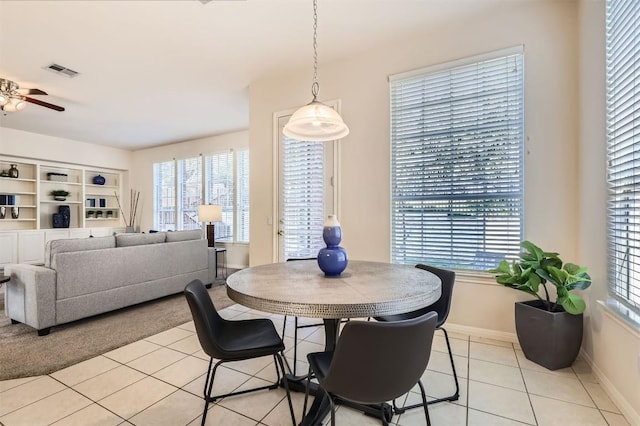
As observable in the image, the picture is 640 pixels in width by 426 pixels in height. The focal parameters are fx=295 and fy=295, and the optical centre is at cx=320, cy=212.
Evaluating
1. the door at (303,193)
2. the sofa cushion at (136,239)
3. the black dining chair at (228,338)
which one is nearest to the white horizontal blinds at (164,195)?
the sofa cushion at (136,239)

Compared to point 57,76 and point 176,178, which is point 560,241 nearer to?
point 57,76

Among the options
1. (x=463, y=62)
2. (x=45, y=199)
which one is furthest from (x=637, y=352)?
(x=45, y=199)

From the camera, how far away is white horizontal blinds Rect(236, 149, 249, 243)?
6.11 m

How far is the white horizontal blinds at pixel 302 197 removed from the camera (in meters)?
3.56

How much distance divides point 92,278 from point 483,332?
400cm

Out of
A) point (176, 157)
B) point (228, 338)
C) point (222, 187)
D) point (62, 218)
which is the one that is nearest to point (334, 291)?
point (228, 338)

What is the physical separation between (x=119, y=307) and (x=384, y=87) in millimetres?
3902

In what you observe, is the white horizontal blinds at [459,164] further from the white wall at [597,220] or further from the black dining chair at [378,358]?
the black dining chair at [378,358]

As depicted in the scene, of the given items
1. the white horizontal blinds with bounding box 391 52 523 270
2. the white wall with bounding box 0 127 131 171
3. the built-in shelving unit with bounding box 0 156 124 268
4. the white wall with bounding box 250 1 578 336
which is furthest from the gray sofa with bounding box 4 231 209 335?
the white wall with bounding box 0 127 131 171

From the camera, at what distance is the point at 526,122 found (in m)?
2.57

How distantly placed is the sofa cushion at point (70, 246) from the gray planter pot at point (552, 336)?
4.23 metres

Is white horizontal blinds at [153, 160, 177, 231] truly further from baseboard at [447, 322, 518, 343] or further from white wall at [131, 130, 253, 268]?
baseboard at [447, 322, 518, 343]

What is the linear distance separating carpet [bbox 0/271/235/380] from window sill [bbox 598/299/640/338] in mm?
3605

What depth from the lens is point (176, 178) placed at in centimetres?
705
